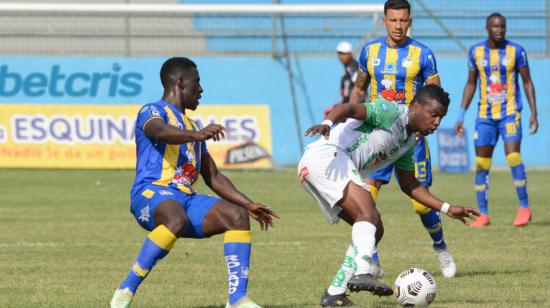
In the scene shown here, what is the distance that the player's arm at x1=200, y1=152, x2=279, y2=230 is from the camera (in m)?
7.36

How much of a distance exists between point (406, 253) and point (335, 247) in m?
0.88

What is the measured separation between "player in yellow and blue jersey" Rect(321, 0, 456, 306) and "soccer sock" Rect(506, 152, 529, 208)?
4135mm

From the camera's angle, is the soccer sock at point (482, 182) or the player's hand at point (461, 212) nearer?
the player's hand at point (461, 212)

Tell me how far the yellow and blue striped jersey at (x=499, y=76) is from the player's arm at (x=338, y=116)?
6.50m

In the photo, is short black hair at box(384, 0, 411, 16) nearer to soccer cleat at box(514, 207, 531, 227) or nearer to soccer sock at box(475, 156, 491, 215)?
soccer sock at box(475, 156, 491, 215)

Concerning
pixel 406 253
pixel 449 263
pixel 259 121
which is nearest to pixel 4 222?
pixel 406 253

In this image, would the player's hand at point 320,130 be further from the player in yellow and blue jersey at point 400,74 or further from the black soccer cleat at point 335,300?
the player in yellow and blue jersey at point 400,74

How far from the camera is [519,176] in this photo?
562 inches

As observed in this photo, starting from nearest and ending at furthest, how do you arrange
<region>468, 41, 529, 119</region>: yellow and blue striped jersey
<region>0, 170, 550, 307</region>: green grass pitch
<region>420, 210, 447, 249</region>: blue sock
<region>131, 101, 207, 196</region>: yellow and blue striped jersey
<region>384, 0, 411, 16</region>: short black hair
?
<region>131, 101, 207, 196</region>: yellow and blue striped jersey, <region>0, 170, 550, 307</region>: green grass pitch, <region>420, 210, 447, 249</region>: blue sock, <region>384, 0, 411, 16</region>: short black hair, <region>468, 41, 529, 119</region>: yellow and blue striped jersey

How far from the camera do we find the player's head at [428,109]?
785cm

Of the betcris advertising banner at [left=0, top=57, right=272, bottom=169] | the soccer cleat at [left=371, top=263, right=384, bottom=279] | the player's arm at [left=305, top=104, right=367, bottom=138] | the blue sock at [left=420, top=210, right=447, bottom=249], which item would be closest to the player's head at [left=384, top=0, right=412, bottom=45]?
the blue sock at [left=420, top=210, right=447, bottom=249]

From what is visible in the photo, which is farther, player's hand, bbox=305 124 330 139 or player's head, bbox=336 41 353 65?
player's head, bbox=336 41 353 65

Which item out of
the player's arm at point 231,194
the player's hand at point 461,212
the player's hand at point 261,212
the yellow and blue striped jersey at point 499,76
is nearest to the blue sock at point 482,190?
the yellow and blue striped jersey at point 499,76

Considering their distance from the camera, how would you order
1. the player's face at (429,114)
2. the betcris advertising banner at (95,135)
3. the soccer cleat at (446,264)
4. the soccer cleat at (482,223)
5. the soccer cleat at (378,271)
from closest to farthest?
the player's face at (429,114)
the soccer cleat at (378,271)
the soccer cleat at (446,264)
the soccer cleat at (482,223)
the betcris advertising banner at (95,135)
